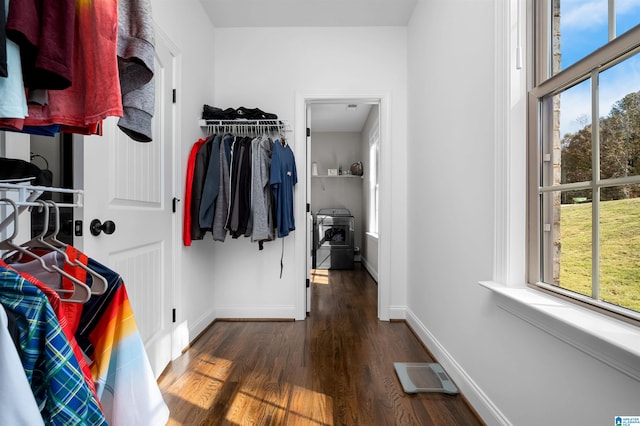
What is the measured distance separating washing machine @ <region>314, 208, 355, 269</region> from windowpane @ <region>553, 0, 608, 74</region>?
4.17 m

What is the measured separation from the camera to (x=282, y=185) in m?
2.59

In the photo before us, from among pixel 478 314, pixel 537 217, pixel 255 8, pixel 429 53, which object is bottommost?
pixel 478 314

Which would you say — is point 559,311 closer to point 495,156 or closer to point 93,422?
point 495,156

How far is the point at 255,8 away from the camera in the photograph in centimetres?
262

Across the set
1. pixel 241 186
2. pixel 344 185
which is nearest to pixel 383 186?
pixel 241 186

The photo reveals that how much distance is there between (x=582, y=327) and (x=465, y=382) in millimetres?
939

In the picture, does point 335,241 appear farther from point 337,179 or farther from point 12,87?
point 12,87

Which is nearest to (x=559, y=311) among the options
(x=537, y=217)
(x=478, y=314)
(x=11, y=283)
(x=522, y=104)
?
(x=537, y=217)

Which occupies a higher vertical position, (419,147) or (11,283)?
(419,147)

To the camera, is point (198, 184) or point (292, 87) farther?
point (292, 87)

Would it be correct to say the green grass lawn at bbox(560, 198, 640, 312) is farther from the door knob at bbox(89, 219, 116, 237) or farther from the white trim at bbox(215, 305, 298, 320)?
the white trim at bbox(215, 305, 298, 320)

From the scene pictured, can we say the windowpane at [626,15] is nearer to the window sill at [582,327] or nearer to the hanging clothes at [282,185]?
the window sill at [582,327]

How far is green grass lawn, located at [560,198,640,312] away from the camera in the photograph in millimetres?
912

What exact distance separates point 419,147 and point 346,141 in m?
3.69
